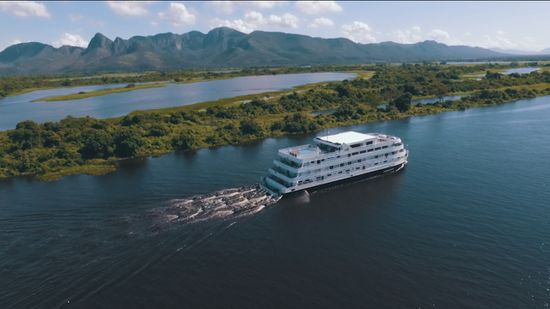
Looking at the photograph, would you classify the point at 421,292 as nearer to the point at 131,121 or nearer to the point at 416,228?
the point at 416,228

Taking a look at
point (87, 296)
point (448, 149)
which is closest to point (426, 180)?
point (448, 149)

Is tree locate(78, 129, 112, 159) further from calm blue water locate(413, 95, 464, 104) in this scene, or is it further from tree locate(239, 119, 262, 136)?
calm blue water locate(413, 95, 464, 104)

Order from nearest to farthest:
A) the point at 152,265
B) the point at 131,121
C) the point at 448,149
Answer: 1. the point at 152,265
2. the point at 448,149
3. the point at 131,121

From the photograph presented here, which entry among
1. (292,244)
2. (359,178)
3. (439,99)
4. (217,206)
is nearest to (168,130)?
(217,206)

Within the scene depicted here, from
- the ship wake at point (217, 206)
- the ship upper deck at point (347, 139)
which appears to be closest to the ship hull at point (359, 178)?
the ship wake at point (217, 206)

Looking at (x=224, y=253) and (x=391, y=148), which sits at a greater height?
(x=391, y=148)

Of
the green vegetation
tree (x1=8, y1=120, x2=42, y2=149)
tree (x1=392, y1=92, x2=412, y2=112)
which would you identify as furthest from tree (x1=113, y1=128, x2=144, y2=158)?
tree (x1=392, y1=92, x2=412, y2=112)

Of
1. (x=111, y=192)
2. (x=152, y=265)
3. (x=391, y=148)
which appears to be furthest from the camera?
(x=391, y=148)

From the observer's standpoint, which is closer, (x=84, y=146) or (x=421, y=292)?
(x=421, y=292)
